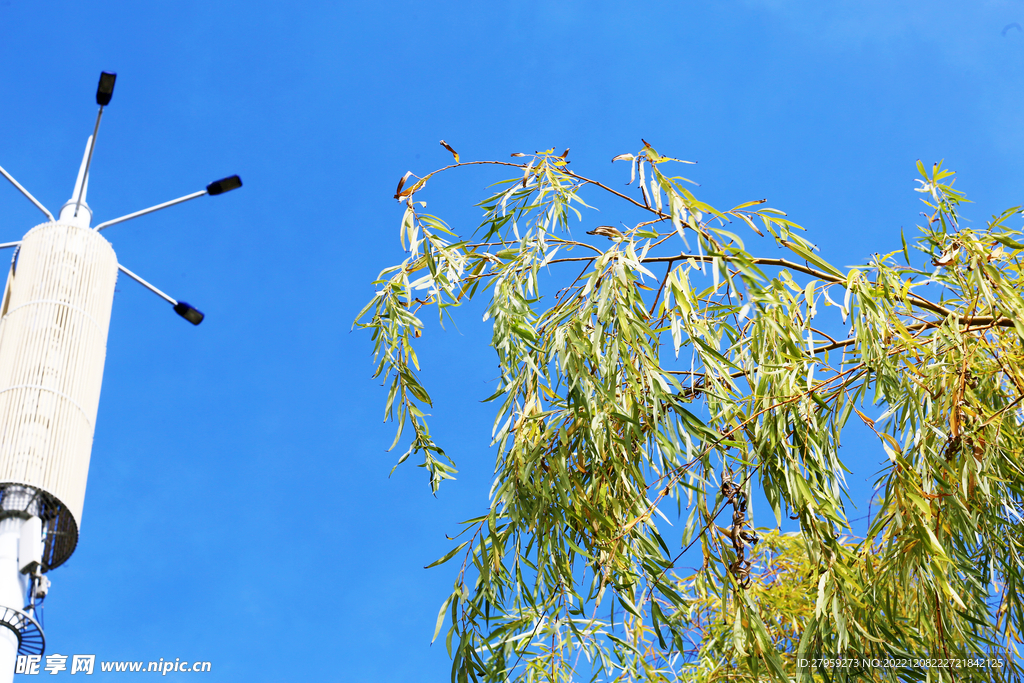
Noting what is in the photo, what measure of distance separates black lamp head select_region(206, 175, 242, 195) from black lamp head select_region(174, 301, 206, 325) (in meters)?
1.20

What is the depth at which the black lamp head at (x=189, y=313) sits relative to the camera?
30.5ft

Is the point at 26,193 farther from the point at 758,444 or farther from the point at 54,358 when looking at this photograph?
the point at 758,444

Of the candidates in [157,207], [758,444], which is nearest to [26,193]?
[157,207]

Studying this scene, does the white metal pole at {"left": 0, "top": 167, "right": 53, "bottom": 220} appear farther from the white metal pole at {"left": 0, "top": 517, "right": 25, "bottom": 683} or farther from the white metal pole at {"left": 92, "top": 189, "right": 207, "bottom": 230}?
the white metal pole at {"left": 0, "top": 517, "right": 25, "bottom": 683}

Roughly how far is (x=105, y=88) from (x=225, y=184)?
4.43ft

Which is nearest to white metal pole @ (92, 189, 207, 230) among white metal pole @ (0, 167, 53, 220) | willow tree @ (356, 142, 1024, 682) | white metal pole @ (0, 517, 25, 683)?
white metal pole @ (0, 167, 53, 220)

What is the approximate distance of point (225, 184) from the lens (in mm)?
8922

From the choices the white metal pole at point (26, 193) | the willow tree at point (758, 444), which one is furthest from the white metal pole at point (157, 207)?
the willow tree at point (758, 444)

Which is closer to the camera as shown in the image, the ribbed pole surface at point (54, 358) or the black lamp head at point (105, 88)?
the ribbed pole surface at point (54, 358)

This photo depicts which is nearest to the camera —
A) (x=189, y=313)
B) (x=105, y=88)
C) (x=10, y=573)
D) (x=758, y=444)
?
(x=758, y=444)

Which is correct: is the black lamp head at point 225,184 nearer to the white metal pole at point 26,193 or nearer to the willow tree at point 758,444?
the white metal pole at point 26,193

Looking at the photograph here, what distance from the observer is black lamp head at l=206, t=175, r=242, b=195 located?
8.92 metres

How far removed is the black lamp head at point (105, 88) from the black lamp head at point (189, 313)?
202 cm

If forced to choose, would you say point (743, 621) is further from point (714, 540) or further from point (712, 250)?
point (712, 250)
